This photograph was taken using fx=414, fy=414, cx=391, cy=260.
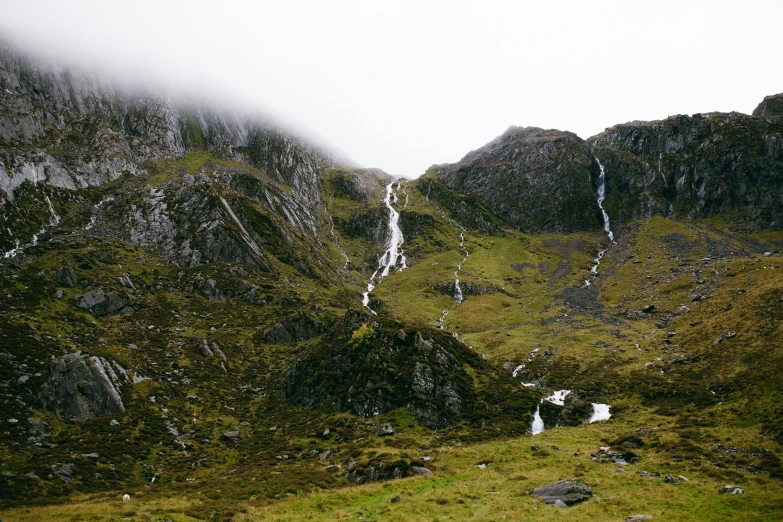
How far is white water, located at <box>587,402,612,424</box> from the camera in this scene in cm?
5181

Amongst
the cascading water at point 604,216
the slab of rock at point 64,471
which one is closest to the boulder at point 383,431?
the slab of rock at point 64,471

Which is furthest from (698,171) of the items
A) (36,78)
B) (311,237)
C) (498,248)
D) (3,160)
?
(36,78)

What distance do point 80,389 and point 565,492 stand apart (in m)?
53.3

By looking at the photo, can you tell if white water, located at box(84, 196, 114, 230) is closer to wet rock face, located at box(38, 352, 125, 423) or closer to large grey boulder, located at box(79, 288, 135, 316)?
large grey boulder, located at box(79, 288, 135, 316)

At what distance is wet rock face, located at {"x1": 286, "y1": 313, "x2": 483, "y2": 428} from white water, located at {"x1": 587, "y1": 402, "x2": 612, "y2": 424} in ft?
49.4

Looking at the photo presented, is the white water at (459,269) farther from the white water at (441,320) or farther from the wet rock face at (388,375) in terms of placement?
the wet rock face at (388,375)

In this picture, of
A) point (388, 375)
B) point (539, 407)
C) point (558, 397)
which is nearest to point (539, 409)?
point (539, 407)

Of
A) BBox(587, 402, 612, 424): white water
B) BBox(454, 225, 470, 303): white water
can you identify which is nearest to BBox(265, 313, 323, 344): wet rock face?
BBox(454, 225, 470, 303): white water

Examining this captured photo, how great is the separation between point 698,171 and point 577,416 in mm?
166232

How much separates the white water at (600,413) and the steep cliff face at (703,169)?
13861cm

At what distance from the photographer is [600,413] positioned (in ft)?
175

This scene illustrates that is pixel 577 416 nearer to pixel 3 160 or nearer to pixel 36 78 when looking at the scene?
pixel 3 160

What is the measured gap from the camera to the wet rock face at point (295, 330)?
276 ft

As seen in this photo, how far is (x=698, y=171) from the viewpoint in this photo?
558ft
